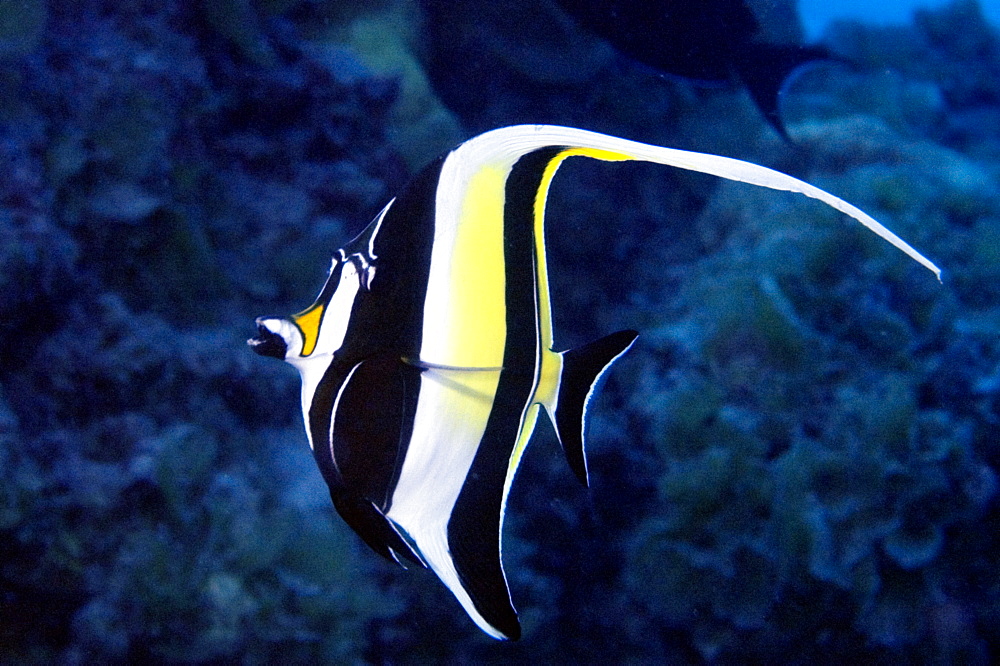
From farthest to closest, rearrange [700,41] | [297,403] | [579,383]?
[700,41], [297,403], [579,383]

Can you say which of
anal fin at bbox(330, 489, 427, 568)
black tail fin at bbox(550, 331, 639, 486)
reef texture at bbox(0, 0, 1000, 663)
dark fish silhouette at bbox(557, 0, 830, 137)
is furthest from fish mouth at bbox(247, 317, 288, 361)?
dark fish silhouette at bbox(557, 0, 830, 137)

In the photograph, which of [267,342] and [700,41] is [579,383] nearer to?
[267,342]

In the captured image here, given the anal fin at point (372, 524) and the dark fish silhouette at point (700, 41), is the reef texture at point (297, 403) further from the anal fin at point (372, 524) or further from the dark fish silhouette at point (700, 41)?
the anal fin at point (372, 524)

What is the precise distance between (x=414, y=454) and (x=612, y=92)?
3050 mm

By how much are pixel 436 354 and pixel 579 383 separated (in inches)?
6.6

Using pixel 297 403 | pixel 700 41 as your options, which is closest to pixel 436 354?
pixel 297 403

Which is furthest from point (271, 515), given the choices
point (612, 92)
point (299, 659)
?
point (612, 92)

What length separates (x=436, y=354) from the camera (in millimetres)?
639

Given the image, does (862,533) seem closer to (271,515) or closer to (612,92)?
(271,515)

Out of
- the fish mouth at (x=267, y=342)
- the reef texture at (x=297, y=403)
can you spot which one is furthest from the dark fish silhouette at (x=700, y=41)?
the fish mouth at (x=267, y=342)

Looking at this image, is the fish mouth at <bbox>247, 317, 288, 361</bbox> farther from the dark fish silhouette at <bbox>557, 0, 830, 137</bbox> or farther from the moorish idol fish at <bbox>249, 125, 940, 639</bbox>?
the dark fish silhouette at <bbox>557, 0, 830, 137</bbox>

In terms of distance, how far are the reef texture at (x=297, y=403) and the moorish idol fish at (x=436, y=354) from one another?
1285 mm

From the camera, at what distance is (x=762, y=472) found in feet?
6.55

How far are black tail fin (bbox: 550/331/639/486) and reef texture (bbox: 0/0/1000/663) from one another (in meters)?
1.32
